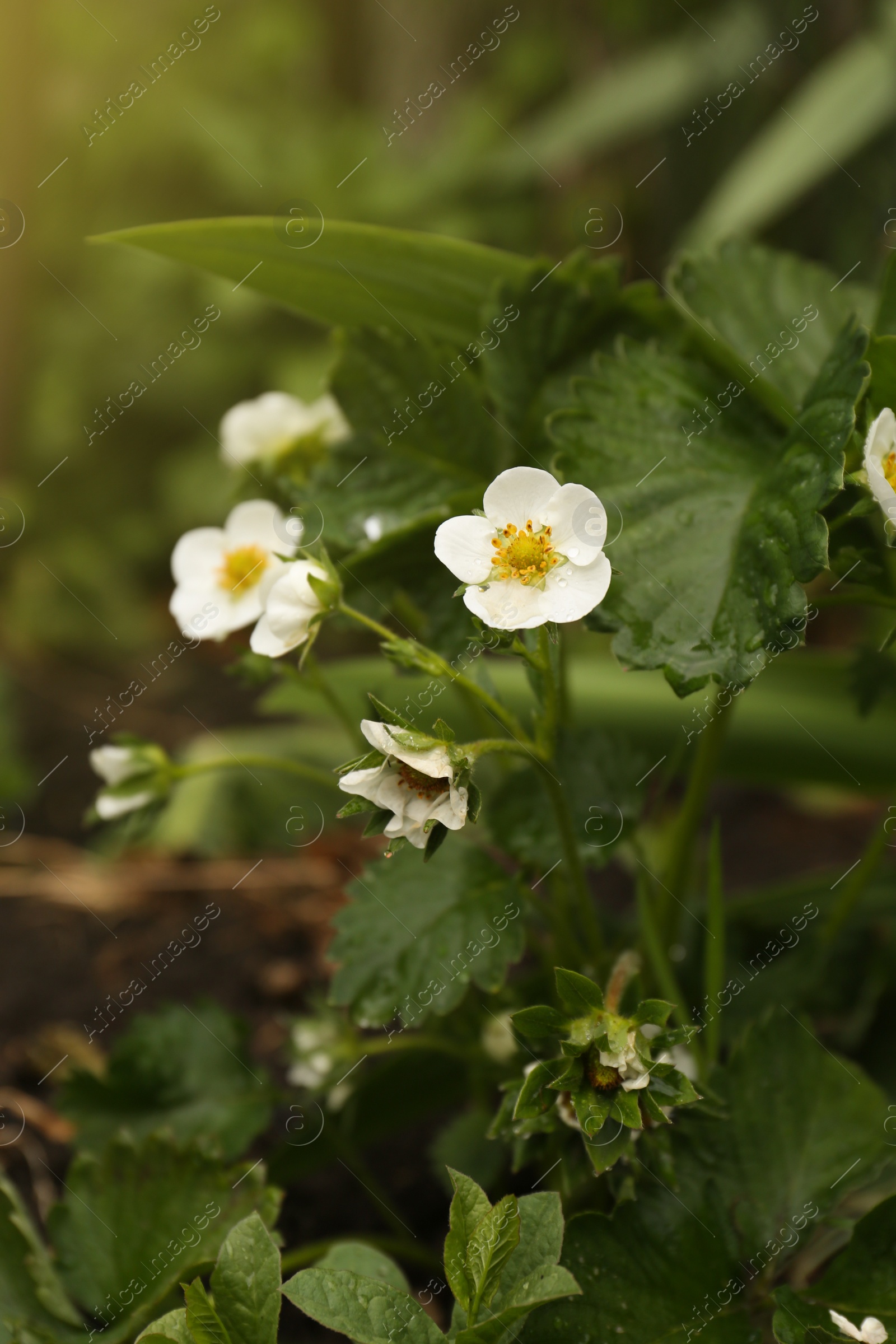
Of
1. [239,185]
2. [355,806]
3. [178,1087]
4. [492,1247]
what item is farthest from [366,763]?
[239,185]

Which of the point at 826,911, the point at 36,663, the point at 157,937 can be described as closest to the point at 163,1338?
the point at 826,911

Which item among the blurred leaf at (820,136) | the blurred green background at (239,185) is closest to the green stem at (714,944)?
the blurred green background at (239,185)

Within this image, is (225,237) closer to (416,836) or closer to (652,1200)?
(416,836)

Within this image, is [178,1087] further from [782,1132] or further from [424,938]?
[782,1132]

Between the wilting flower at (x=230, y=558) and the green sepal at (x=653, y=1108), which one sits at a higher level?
the wilting flower at (x=230, y=558)

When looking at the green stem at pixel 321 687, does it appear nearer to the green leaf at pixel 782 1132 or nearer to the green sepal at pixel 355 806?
the green sepal at pixel 355 806

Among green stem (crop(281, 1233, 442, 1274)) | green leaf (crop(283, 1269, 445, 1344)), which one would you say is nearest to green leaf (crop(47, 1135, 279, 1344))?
green stem (crop(281, 1233, 442, 1274))
